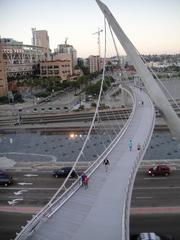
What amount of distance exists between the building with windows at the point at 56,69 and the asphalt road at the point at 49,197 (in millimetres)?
50536

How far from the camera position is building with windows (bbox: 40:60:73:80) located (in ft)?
218

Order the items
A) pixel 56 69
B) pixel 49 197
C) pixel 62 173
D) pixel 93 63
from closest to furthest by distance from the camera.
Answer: pixel 49 197, pixel 62 173, pixel 56 69, pixel 93 63

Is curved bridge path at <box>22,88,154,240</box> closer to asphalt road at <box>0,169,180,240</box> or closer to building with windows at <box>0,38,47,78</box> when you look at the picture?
asphalt road at <box>0,169,180,240</box>

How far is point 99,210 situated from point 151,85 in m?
7.28

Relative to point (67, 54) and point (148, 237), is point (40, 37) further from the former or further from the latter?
point (148, 237)

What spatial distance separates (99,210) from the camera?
823 cm

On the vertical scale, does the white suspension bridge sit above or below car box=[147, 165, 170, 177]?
above

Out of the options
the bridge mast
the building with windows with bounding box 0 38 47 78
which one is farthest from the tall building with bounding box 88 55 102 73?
the bridge mast

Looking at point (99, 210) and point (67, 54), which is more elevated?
point (67, 54)

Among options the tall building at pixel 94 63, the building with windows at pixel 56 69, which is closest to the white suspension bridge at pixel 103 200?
the building with windows at pixel 56 69

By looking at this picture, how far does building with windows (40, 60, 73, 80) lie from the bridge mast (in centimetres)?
5117

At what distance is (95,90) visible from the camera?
48344 mm

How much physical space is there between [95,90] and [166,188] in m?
35.0

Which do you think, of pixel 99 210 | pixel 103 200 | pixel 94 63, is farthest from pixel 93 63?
pixel 99 210
